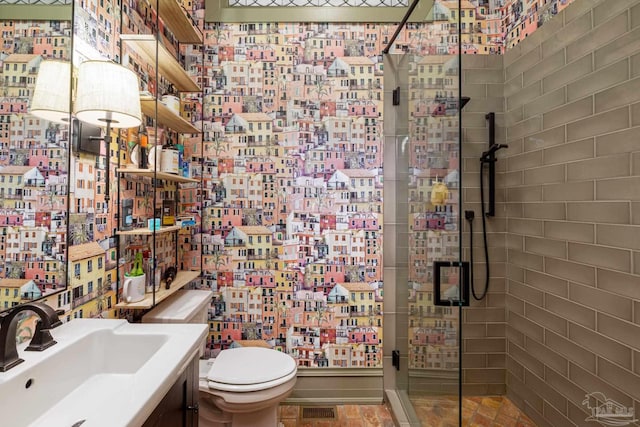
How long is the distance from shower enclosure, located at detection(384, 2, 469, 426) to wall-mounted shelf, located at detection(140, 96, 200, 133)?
127 cm

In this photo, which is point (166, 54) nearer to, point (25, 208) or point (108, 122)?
point (108, 122)

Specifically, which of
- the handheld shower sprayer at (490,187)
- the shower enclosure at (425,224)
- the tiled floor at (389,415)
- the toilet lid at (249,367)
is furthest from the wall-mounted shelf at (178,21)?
the tiled floor at (389,415)

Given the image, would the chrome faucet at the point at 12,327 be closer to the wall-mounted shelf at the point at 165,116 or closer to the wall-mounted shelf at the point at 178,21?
the wall-mounted shelf at the point at 165,116

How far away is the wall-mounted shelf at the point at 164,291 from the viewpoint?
1.49 m

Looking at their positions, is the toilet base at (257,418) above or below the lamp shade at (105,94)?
below

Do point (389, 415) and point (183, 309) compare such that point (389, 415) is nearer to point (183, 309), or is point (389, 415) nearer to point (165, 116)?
point (183, 309)

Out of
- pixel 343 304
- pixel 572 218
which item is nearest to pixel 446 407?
pixel 343 304

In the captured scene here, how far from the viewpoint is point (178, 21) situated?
1.96 metres

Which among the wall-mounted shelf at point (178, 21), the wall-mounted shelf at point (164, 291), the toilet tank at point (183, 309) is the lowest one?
the toilet tank at point (183, 309)

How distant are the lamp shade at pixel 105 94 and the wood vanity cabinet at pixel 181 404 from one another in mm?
949

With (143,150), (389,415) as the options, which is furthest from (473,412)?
(143,150)

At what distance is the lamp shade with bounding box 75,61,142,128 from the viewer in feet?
3.78

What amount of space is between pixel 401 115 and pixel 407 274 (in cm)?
98

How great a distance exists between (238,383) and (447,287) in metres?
1.06
